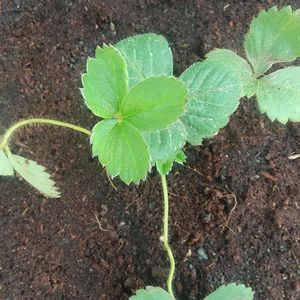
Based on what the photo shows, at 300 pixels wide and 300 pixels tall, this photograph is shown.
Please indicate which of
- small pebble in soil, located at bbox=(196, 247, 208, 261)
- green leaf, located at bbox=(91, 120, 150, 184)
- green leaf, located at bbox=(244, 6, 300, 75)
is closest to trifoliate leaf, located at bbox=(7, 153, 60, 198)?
green leaf, located at bbox=(91, 120, 150, 184)

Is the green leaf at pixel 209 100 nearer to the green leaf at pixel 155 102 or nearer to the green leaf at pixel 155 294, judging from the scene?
the green leaf at pixel 155 102

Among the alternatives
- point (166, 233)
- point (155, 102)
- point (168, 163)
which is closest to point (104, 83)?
point (155, 102)

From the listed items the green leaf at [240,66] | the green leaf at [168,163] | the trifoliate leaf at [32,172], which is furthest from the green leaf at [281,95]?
the trifoliate leaf at [32,172]

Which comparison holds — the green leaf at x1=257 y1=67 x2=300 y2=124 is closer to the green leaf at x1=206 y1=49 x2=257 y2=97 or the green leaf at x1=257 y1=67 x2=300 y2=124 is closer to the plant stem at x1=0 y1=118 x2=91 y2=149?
the green leaf at x1=206 y1=49 x2=257 y2=97

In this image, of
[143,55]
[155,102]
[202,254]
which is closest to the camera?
[155,102]

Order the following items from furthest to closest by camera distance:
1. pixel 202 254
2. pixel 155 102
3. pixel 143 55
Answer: pixel 202 254 < pixel 143 55 < pixel 155 102

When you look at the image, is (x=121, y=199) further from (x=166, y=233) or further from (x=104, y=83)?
(x=104, y=83)

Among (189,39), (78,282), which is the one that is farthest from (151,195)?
(189,39)
